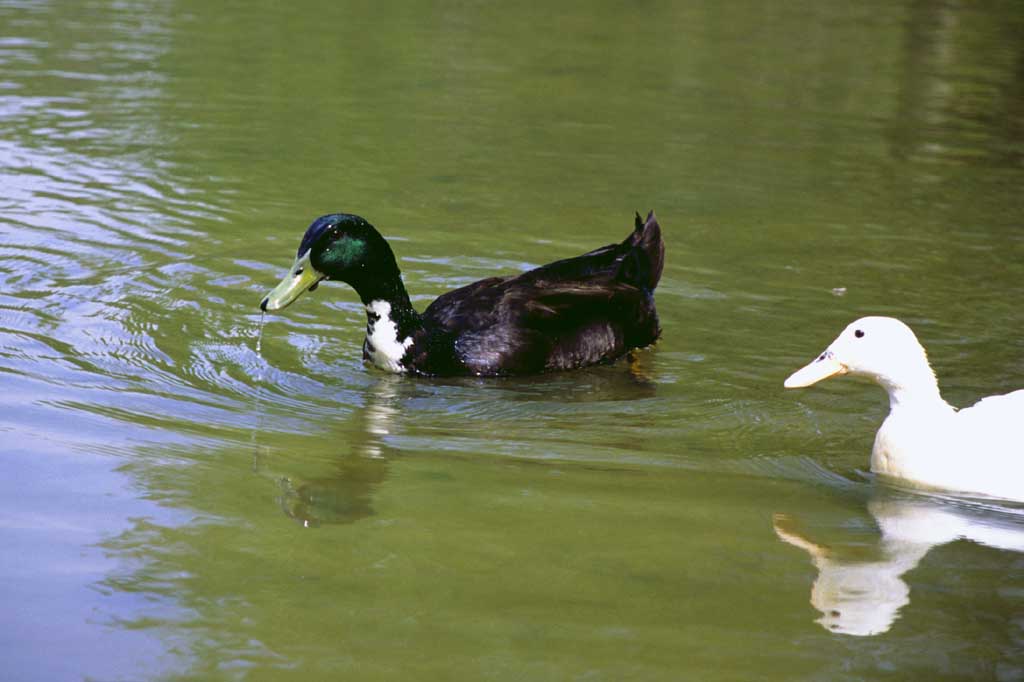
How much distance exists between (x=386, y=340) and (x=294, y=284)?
59 cm

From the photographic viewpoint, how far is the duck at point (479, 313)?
24.0 ft

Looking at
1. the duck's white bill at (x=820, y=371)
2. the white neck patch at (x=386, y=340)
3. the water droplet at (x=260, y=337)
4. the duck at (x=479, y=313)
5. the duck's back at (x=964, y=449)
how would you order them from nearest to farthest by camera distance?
the duck's back at (x=964, y=449)
the duck's white bill at (x=820, y=371)
the duck at (x=479, y=313)
the white neck patch at (x=386, y=340)
the water droplet at (x=260, y=337)

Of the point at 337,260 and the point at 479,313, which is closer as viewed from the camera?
the point at 337,260

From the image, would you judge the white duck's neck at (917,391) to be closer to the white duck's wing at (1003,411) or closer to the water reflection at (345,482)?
the white duck's wing at (1003,411)

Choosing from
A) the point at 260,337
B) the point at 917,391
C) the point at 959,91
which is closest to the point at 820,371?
the point at 917,391

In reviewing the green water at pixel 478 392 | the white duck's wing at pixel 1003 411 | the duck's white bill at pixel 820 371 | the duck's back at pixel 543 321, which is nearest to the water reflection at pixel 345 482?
the green water at pixel 478 392

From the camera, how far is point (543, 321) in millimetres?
7691

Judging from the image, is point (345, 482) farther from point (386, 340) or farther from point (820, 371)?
point (820, 371)

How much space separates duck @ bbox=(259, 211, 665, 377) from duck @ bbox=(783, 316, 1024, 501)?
67.3 inches

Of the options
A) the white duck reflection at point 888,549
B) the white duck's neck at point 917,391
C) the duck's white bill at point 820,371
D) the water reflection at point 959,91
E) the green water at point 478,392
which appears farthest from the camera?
the water reflection at point 959,91

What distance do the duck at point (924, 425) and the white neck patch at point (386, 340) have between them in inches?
82.6

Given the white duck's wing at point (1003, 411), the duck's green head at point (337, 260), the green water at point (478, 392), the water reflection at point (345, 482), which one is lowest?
the water reflection at point (345, 482)

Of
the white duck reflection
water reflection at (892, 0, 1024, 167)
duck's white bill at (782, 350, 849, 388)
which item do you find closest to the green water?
the white duck reflection

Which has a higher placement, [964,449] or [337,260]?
[337,260]
